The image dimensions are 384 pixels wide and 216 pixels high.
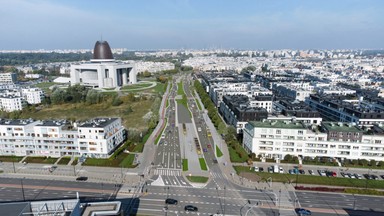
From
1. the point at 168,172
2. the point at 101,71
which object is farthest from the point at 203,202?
the point at 101,71

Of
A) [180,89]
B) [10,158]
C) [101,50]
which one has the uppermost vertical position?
[101,50]

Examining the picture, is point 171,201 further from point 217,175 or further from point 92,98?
point 92,98

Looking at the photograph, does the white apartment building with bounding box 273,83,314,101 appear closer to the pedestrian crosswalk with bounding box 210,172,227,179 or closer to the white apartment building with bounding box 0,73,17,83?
the pedestrian crosswalk with bounding box 210,172,227,179

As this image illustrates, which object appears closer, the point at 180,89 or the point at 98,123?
the point at 98,123

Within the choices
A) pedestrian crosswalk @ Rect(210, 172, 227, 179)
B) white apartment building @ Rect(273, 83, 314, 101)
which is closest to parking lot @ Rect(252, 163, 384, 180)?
pedestrian crosswalk @ Rect(210, 172, 227, 179)

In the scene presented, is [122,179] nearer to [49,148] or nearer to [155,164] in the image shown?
[155,164]

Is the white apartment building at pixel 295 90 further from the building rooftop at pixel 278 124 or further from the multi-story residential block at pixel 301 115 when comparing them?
the building rooftop at pixel 278 124
